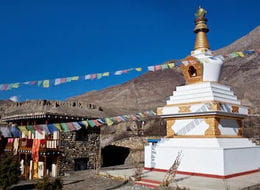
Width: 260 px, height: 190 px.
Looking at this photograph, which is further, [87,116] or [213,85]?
[87,116]

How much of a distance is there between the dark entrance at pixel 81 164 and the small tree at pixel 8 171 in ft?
20.3

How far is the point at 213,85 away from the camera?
1212cm

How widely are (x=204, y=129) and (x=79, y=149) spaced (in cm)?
762

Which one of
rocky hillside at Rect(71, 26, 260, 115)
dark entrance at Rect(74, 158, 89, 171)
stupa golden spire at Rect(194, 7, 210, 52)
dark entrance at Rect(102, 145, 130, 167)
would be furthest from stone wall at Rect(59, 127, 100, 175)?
rocky hillside at Rect(71, 26, 260, 115)

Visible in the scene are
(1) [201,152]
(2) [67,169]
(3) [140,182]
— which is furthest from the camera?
(2) [67,169]

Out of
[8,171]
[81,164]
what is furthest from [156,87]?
[8,171]

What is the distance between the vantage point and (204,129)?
11.4 metres

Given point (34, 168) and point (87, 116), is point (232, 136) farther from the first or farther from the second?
point (34, 168)

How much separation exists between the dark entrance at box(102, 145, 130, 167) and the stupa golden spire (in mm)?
10282

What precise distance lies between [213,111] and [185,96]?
170 centimetres

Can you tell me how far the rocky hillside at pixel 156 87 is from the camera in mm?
57469

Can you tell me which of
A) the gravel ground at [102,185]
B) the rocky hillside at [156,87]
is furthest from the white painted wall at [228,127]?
the rocky hillside at [156,87]

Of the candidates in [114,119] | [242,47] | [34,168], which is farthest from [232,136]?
[242,47]

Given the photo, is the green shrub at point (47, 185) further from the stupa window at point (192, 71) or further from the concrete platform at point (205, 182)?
the stupa window at point (192, 71)
